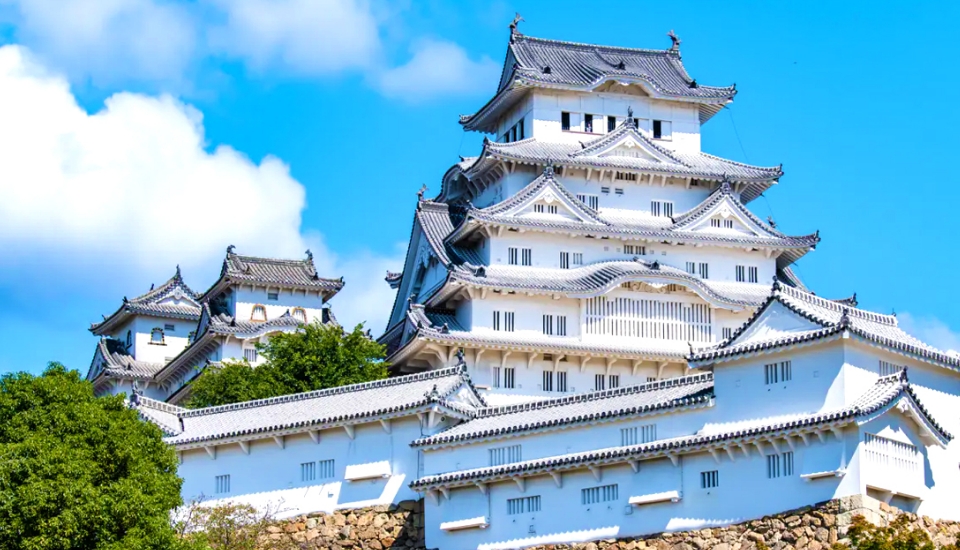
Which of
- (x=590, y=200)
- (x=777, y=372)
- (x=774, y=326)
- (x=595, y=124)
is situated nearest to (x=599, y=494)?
(x=777, y=372)

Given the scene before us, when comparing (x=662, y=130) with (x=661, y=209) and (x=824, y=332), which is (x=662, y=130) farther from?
(x=824, y=332)

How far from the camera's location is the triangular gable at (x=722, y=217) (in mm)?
76875

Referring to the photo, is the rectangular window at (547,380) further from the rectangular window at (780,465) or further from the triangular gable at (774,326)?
the rectangular window at (780,465)

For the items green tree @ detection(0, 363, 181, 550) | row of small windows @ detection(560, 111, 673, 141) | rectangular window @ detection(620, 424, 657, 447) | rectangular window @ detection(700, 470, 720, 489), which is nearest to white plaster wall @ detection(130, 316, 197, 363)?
row of small windows @ detection(560, 111, 673, 141)

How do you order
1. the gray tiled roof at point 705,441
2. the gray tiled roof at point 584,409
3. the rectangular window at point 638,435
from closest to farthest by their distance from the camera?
1. the gray tiled roof at point 705,441
2. the rectangular window at point 638,435
3. the gray tiled roof at point 584,409

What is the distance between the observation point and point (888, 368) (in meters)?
54.4

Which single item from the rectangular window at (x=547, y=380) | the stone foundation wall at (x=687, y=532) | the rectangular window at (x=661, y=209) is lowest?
the stone foundation wall at (x=687, y=532)

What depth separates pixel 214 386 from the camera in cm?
7269

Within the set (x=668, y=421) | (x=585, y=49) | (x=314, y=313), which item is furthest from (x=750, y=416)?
(x=314, y=313)

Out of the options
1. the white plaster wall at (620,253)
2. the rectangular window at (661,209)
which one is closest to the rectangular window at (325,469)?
the white plaster wall at (620,253)

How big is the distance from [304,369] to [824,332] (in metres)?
25.1

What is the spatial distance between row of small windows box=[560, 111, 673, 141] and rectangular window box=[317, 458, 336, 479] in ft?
80.8

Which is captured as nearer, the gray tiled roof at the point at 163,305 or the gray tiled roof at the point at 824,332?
the gray tiled roof at the point at 824,332

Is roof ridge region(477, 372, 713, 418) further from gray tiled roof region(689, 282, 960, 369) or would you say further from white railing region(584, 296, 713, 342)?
white railing region(584, 296, 713, 342)
